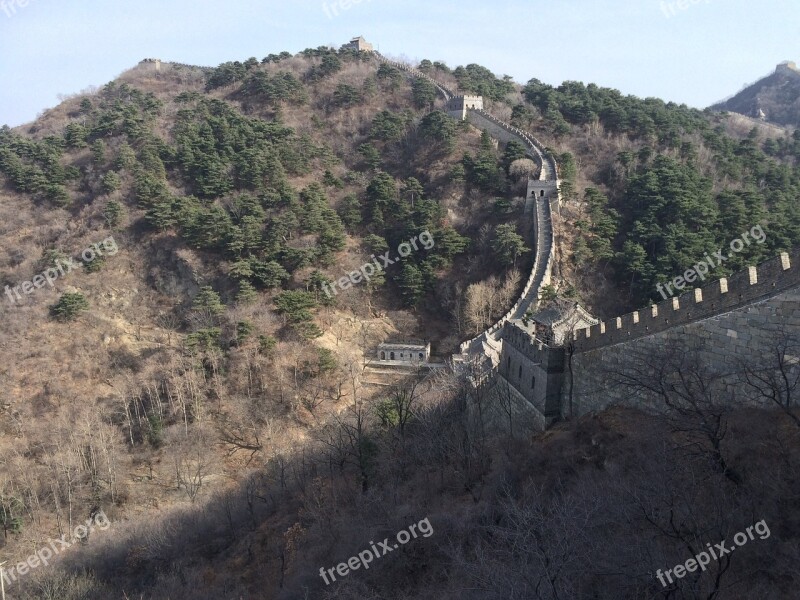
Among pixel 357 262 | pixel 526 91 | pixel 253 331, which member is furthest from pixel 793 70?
pixel 253 331

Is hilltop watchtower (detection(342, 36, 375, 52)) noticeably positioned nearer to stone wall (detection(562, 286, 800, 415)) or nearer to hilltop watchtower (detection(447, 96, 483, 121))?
hilltop watchtower (detection(447, 96, 483, 121))

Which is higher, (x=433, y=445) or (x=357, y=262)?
(x=357, y=262)

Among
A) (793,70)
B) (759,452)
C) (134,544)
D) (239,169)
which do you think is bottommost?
(134,544)

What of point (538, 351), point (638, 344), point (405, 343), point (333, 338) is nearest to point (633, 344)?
point (638, 344)

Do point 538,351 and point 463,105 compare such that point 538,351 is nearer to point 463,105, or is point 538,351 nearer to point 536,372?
point 536,372

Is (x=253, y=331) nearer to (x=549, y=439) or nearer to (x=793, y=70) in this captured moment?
(x=549, y=439)

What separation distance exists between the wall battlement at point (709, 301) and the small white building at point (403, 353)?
18244 millimetres

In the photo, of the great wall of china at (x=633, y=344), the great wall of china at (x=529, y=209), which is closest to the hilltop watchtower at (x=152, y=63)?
the great wall of china at (x=529, y=209)

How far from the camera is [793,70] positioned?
308 feet

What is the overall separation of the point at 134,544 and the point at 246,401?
1059 cm

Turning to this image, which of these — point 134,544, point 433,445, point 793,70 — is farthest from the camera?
point 793,70

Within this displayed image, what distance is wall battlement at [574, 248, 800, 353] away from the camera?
10336 mm

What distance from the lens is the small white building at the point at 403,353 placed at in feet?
Answer: 109

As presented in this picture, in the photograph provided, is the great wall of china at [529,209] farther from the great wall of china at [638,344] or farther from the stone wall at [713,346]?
the stone wall at [713,346]
